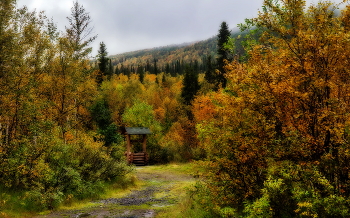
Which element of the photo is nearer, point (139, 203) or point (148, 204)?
point (148, 204)

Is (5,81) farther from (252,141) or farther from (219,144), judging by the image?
(252,141)

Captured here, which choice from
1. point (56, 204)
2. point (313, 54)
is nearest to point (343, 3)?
point (313, 54)

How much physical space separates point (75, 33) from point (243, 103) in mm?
16080

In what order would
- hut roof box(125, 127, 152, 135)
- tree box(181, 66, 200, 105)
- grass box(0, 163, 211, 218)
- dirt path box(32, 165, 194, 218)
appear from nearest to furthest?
grass box(0, 163, 211, 218), dirt path box(32, 165, 194, 218), hut roof box(125, 127, 152, 135), tree box(181, 66, 200, 105)

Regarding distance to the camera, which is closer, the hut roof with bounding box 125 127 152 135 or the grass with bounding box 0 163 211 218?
the grass with bounding box 0 163 211 218

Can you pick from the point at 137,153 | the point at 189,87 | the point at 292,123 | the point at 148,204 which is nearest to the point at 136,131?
the point at 137,153

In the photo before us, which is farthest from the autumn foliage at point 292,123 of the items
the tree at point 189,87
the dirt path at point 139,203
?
the tree at point 189,87

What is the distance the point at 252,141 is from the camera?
764 cm

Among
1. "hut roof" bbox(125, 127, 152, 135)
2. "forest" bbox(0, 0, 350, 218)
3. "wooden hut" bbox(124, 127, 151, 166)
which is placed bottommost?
"wooden hut" bbox(124, 127, 151, 166)

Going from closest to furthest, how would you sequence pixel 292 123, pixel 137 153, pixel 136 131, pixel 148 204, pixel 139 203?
pixel 292 123 < pixel 148 204 < pixel 139 203 < pixel 136 131 < pixel 137 153

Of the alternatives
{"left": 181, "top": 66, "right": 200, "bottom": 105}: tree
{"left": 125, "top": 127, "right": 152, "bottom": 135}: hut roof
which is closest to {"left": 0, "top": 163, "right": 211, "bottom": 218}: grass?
{"left": 125, "top": 127, "right": 152, "bottom": 135}: hut roof

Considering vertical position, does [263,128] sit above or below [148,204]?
above

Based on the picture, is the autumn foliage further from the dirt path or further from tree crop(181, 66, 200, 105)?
tree crop(181, 66, 200, 105)

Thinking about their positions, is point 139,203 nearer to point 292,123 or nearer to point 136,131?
point 292,123
